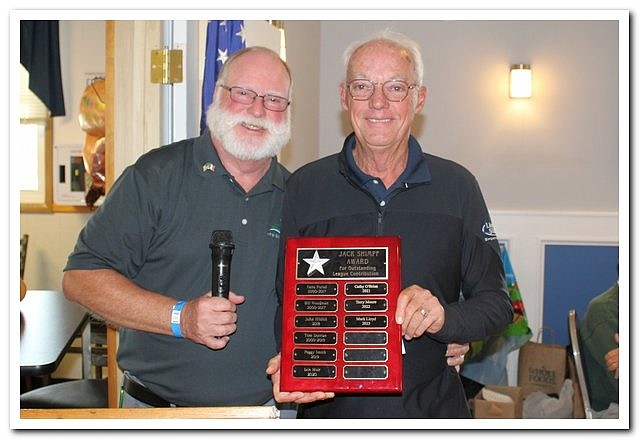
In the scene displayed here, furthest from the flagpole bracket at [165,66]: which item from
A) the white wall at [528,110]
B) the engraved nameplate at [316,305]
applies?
the white wall at [528,110]

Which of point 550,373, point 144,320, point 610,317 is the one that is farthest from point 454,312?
point 550,373

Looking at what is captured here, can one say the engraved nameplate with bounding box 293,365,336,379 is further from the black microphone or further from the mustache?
the mustache

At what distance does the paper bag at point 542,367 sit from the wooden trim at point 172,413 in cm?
386

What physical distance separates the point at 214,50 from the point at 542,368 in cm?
343

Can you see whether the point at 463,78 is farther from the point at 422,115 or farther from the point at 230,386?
the point at 230,386

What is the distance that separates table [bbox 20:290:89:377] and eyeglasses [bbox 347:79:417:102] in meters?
1.77

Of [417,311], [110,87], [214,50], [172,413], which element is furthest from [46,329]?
[417,311]

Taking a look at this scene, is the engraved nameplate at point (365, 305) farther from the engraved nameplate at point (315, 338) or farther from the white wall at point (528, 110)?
the white wall at point (528, 110)

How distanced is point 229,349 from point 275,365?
1.11 feet

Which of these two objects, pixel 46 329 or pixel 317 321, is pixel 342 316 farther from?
pixel 46 329

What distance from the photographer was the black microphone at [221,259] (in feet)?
6.46

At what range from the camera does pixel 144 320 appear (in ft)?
7.28

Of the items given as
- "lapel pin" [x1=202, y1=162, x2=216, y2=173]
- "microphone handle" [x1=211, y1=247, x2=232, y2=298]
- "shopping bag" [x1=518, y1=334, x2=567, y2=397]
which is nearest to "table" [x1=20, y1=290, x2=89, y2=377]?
"lapel pin" [x1=202, y1=162, x2=216, y2=173]

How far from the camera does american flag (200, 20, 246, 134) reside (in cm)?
314
